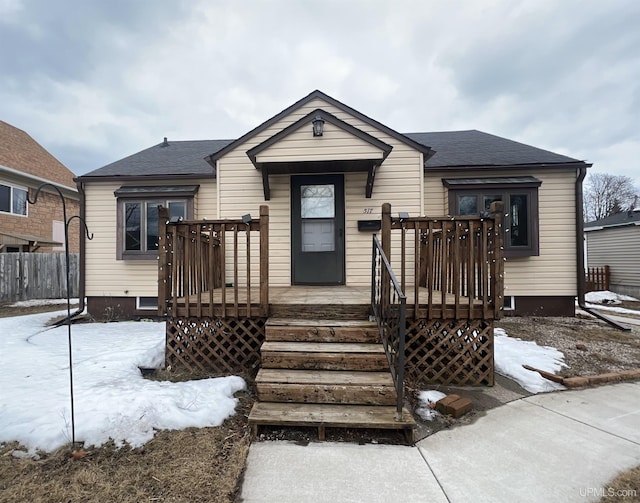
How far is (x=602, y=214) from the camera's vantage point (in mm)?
30766

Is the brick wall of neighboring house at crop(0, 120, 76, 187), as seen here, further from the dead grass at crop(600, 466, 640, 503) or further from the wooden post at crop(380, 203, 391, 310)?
the dead grass at crop(600, 466, 640, 503)

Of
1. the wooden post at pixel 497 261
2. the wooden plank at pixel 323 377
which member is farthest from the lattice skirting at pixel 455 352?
the wooden plank at pixel 323 377

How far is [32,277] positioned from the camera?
10.6 meters

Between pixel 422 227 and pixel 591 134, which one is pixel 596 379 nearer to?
pixel 422 227

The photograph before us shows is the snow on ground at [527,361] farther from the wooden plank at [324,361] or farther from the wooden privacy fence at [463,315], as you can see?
the wooden plank at [324,361]

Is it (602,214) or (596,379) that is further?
(602,214)

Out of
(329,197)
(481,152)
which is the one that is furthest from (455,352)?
(481,152)

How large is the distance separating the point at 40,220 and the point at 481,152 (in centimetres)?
1739

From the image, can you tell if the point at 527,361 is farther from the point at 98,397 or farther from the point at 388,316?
the point at 98,397

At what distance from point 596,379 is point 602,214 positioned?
3815cm

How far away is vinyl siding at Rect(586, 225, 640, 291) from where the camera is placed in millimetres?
12089

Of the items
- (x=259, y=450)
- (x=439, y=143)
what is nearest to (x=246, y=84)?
(x=439, y=143)

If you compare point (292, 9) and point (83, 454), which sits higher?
point (292, 9)

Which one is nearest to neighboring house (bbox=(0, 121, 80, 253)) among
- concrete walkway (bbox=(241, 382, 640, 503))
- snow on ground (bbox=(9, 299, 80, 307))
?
snow on ground (bbox=(9, 299, 80, 307))
